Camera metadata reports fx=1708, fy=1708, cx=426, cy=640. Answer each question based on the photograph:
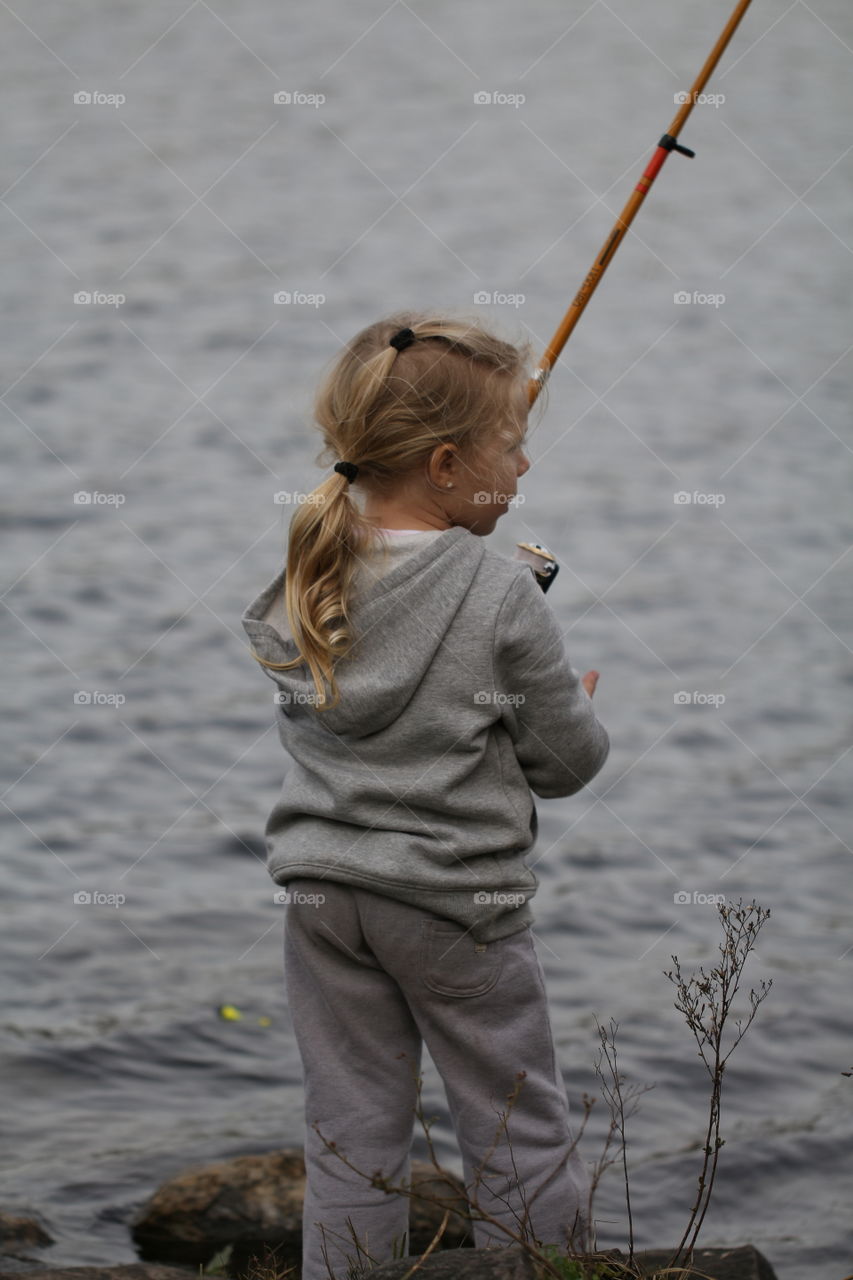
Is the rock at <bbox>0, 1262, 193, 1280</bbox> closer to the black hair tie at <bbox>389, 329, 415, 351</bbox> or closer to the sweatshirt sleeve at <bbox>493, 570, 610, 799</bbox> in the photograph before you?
the sweatshirt sleeve at <bbox>493, 570, 610, 799</bbox>

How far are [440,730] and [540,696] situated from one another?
136mm

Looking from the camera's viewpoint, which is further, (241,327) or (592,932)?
(241,327)

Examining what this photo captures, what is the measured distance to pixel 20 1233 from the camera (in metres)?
3.03

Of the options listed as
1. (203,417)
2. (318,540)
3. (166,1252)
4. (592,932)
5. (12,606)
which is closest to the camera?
(318,540)

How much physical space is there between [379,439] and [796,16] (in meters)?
13.3

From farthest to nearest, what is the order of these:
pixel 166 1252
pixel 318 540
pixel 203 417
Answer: pixel 203 417 < pixel 166 1252 < pixel 318 540

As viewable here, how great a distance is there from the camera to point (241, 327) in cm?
980

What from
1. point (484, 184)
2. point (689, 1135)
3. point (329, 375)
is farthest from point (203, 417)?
point (329, 375)

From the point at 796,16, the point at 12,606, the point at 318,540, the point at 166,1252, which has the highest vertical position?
the point at 796,16

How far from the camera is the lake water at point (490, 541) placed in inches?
148

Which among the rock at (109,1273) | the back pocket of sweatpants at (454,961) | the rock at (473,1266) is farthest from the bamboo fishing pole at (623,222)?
the rock at (109,1273)

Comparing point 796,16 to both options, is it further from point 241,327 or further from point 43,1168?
point 43,1168

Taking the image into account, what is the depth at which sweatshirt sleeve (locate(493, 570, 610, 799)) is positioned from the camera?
218 cm

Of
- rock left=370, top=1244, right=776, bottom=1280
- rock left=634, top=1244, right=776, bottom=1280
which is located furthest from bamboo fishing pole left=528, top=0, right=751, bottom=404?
rock left=634, top=1244, right=776, bottom=1280
